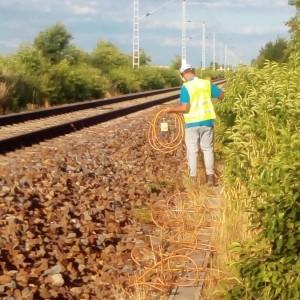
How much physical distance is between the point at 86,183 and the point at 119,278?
14.2 ft

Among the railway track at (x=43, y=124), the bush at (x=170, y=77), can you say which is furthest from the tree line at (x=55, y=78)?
the bush at (x=170, y=77)

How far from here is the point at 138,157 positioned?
1423 cm

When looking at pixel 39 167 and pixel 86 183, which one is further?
pixel 39 167

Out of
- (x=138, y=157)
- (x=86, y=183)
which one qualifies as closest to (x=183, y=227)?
(x=86, y=183)

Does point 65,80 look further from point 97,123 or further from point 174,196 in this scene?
point 174,196

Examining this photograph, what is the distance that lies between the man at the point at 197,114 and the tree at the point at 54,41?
48.0 meters

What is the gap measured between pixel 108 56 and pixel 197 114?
67408mm

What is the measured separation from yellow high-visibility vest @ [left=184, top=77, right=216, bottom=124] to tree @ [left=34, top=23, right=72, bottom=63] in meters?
48.1

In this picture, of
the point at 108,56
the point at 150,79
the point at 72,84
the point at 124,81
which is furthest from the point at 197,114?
the point at 108,56

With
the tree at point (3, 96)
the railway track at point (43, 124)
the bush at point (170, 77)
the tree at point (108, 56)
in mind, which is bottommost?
the railway track at point (43, 124)

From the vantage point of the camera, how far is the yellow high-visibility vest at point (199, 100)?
11430mm

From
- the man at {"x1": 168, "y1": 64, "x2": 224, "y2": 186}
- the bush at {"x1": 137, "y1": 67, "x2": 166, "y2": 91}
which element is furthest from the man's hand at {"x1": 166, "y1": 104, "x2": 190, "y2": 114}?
the bush at {"x1": 137, "y1": 67, "x2": 166, "y2": 91}

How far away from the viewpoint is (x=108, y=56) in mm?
78125

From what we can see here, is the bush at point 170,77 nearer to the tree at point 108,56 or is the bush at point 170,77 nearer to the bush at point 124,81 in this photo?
the tree at point 108,56
